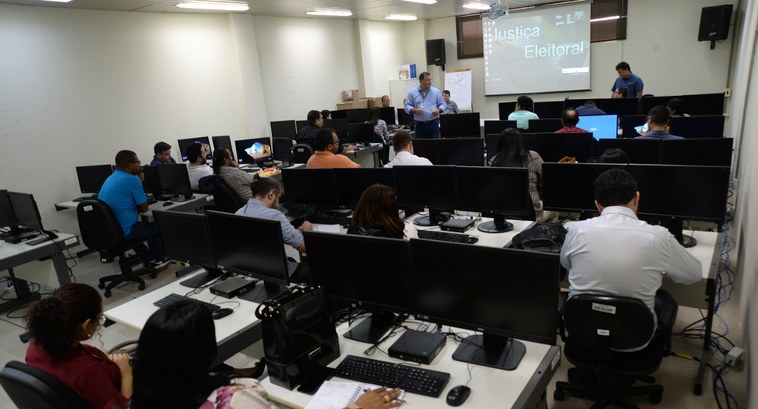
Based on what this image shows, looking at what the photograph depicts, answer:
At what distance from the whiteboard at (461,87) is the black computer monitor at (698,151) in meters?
7.83

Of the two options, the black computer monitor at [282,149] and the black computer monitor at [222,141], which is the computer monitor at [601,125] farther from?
the black computer monitor at [222,141]

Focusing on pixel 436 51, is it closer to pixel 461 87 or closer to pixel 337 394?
pixel 461 87

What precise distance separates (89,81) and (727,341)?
7.55 m

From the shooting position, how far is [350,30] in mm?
10664

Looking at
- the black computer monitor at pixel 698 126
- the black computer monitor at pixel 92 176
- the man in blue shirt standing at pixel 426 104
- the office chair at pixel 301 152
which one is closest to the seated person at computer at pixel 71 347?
the black computer monitor at pixel 92 176

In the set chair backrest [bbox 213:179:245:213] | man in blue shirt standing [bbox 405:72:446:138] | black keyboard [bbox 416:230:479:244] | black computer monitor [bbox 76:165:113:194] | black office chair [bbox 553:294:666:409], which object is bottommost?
black office chair [bbox 553:294:666:409]

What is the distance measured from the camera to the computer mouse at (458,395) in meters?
1.77

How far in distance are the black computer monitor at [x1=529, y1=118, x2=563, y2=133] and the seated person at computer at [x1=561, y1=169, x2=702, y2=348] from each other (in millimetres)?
3983

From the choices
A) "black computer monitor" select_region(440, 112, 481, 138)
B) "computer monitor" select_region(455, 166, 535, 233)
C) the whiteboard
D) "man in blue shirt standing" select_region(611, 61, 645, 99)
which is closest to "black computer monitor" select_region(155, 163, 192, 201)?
"computer monitor" select_region(455, 166, 535, 233)

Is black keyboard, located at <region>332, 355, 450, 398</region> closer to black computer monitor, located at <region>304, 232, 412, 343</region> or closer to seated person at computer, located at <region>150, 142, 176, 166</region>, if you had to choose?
black computer monitor, located at <region>304, 232, 412, 343</region>

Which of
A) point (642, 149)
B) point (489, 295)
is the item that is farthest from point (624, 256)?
point (642, 149)

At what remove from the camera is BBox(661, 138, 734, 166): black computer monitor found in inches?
154

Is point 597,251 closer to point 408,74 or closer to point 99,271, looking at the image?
point 99,271

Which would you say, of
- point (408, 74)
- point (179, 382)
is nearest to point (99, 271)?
point (179, 382)
